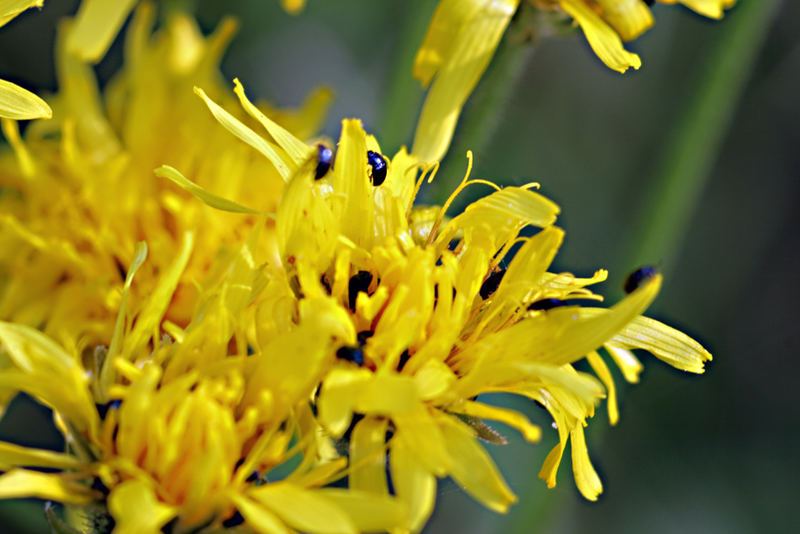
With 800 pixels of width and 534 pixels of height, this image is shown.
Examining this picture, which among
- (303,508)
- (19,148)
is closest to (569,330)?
(303,508)

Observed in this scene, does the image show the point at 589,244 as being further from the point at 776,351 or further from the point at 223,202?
the point at 223,202

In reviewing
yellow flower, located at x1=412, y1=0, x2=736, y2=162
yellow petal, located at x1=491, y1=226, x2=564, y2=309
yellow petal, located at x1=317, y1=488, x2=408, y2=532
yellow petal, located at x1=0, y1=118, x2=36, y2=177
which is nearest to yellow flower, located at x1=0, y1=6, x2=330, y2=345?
yellow petal, located at x1=0, y1=118, x2=36, y2=177

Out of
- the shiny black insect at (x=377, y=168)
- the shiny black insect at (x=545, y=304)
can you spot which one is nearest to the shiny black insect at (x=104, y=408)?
the shiny black insect at (x=377, y=168)

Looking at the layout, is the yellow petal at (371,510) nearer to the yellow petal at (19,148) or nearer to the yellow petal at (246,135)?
the yellow petal at (246,135)

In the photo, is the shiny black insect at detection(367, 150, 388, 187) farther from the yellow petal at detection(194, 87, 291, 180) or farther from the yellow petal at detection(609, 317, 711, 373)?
Result: the yellow petal at detection(609, 317, 711, 373)

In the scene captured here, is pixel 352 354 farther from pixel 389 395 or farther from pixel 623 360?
pixel 623 360

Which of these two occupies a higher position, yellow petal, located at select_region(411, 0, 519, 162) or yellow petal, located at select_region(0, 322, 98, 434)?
yellow petal, located at select_region(411, 0, 519, 162)
